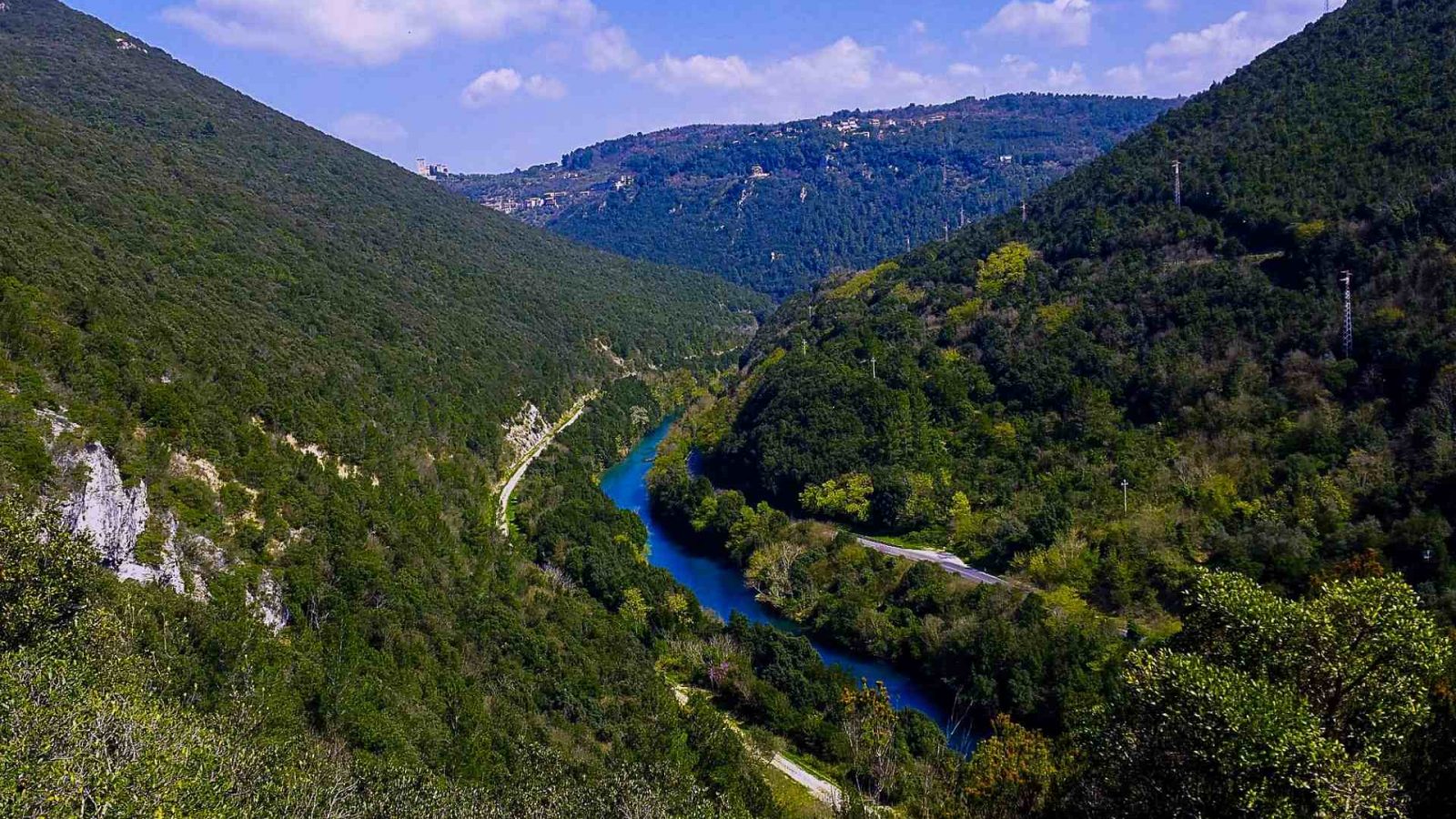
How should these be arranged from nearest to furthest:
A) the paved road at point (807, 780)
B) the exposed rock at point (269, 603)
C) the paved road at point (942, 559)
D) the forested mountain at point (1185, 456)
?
the forested mountain at point (1185, 456) < the exposed rock at point (269, 603) < the paved road at point (807, 780) < the paved road at point (942, 559)

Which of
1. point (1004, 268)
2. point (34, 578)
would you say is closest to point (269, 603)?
point (34, 578)

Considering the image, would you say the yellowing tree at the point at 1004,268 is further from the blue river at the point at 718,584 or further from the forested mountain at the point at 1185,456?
the blue river at the point at 718,584

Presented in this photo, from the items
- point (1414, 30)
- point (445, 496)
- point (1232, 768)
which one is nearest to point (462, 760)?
point (1232, 768)

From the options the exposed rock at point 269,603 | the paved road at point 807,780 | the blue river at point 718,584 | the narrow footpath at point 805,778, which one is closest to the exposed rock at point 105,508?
the exposed rock at point 269,603

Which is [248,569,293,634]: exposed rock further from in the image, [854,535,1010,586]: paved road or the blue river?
[854,535,1010,586]: paved road

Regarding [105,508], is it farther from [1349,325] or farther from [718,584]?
[1349,325]

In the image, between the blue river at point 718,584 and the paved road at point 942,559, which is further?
the paved road at point 942,559

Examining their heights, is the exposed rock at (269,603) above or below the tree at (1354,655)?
below
